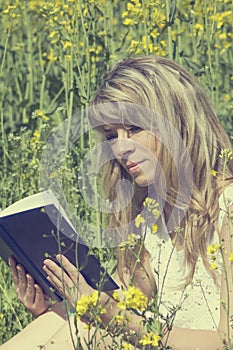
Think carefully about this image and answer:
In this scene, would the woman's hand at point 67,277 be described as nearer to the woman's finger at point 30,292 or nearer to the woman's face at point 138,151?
the woman's finger at point 30,292

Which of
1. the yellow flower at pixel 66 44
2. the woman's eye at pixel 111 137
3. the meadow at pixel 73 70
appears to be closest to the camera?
the woman's eye at pixel 111 137

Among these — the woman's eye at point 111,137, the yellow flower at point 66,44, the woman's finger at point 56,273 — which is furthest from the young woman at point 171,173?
the yellow flower at point 66,44

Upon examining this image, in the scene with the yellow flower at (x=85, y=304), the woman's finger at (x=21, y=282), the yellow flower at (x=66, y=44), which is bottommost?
the woman's finger at (x=21, y=282)

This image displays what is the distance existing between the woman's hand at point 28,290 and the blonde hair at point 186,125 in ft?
1.30

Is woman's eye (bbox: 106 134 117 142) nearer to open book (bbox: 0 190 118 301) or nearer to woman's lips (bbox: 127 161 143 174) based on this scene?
woman's lips (bbox: 127 161 143 174)

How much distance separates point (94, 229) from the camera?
3154mm

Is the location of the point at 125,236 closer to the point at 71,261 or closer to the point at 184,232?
the point at 184,232

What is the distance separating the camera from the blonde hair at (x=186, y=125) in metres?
2.63

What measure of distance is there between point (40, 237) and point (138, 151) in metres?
0.36

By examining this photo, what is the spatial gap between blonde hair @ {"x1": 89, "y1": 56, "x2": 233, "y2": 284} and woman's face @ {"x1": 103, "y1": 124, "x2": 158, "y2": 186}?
0.03 metres

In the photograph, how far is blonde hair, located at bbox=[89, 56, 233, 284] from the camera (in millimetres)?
2629

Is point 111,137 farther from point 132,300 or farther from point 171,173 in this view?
point 132,300

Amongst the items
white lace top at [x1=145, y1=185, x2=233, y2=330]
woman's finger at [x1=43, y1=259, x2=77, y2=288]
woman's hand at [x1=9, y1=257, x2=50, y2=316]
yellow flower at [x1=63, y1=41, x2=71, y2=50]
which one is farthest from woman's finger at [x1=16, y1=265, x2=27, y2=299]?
yellow flower at [x1=63, y1=41, x2=71, y2=50]

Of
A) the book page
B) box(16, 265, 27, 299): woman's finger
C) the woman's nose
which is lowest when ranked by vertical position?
box(16, 265, 27, 299): woman's finger
